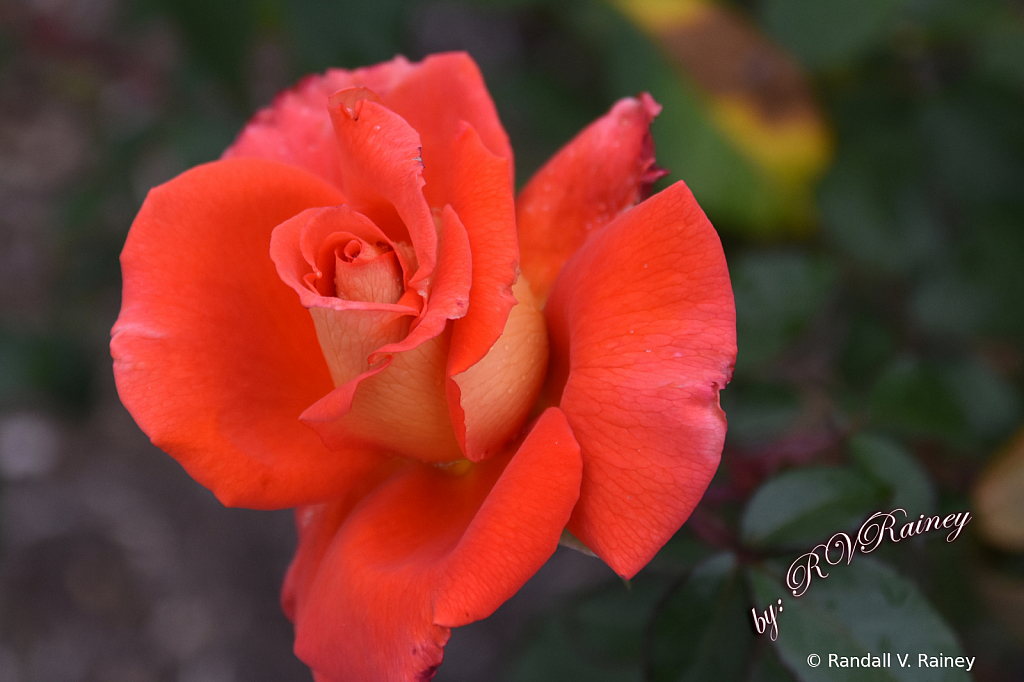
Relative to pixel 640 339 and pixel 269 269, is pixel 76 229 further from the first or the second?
pixel 640 339

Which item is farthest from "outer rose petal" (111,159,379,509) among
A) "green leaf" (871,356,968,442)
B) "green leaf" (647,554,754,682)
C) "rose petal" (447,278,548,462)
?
"green leaf" (871,356,968,442)

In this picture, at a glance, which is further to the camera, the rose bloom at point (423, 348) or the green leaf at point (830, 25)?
the green leaf at point (830, 25)

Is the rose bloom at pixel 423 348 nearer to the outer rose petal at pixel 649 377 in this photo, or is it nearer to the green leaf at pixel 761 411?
the outer rose petal at pixel 649 377

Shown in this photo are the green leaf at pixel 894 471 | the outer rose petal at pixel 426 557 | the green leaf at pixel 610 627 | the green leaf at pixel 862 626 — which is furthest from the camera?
the green leaf at pixel 610 627

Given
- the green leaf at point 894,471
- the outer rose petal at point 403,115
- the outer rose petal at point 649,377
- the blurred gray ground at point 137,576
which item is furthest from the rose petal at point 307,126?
the blurred gray ground at point 137,576

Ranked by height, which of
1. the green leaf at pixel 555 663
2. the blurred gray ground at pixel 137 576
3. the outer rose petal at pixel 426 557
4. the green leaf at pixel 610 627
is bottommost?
the blurred gray ground at pixel 137 576
